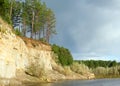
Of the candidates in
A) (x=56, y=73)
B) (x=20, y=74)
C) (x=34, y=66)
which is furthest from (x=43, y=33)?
(x=20, y=74)

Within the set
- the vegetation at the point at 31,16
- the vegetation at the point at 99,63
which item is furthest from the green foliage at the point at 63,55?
the vegetation at the point at 99,63

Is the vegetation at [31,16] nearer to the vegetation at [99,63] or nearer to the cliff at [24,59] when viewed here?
the cliff at [24,59]

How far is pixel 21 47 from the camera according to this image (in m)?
65.2

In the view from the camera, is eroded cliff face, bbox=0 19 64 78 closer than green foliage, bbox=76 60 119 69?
Yes

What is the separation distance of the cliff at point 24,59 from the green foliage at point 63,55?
31.1 ft

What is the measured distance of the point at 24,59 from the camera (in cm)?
6750

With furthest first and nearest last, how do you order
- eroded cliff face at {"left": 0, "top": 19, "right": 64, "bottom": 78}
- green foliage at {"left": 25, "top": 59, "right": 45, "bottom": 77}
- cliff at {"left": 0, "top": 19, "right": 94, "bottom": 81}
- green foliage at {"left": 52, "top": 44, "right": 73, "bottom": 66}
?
green foliage at {"left": 52, "top": 44, "right": 73, "bottom": 66} < green foliage at {"left": 25, "top": 59, "right": 45, "bottom": 77} < cliff at {"left": 0, "top": 19, "right": 94, "bottom": 81} < eroded cliff face at {"left": 0, "top": 19, "right": 64, "bottom": 78}

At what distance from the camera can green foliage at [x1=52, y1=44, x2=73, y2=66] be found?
10403cm

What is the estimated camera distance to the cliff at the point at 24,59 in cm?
5216

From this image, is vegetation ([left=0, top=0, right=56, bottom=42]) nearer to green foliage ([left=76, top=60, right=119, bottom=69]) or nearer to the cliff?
the cliff

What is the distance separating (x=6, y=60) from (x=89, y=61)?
128683 millimetres

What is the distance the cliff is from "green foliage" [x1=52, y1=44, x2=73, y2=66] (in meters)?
9.47

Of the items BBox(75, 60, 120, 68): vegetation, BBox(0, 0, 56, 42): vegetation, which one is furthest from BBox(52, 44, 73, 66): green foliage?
BBox(75, 60, 120, 68): vegetation

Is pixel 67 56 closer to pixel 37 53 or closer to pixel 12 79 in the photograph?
pixel 37 53
